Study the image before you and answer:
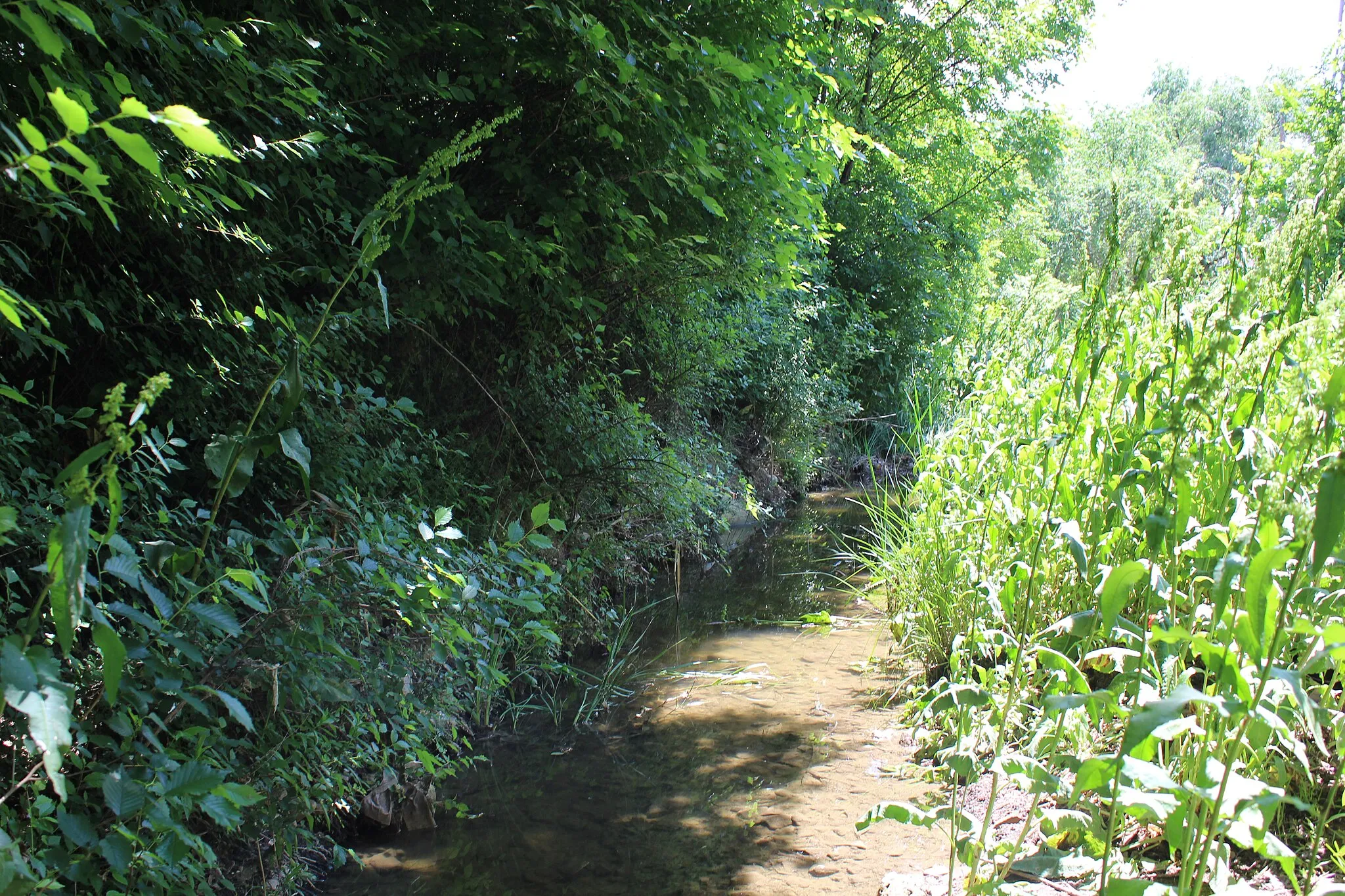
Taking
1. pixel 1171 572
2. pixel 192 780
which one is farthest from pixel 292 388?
pixel 1171 572

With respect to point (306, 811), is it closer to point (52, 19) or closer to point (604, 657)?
point (52, 19)

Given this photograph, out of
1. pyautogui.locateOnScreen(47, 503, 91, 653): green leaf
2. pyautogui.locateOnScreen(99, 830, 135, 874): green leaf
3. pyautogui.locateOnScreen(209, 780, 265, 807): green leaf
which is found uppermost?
pyautogui.locateOnScreen(47, 503, 91, 653): green leaf

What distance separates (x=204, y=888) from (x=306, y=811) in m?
0.32

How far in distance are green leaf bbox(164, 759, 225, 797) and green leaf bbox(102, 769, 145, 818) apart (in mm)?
45

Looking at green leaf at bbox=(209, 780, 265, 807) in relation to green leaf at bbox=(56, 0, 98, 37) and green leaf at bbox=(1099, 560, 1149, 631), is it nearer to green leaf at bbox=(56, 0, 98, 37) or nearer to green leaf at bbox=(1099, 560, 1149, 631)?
green leaf at bbox=(56, 0, 98, 37)

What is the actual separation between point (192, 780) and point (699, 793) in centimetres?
216

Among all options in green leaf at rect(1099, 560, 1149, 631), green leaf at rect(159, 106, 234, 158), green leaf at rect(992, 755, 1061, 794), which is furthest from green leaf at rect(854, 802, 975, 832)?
green leaf at rect(159, 106, 234, 158)

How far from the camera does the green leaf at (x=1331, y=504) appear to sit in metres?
1.12

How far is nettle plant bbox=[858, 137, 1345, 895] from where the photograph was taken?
1358 mm

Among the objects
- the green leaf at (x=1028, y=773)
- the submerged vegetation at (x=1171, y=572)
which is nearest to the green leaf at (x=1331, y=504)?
the submerged vegetation at (x=1171, y=572)

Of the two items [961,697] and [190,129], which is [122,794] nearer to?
[190,129]

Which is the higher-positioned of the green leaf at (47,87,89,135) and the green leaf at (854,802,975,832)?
the green leaf at (47,87,89,135)

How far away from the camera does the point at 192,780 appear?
61.7 inches

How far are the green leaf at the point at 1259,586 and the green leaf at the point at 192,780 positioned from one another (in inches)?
68.0
